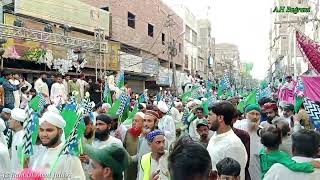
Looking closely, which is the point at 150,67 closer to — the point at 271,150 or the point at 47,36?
the point at 47,36

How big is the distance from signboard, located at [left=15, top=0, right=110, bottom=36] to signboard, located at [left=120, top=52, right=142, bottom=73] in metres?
1.73

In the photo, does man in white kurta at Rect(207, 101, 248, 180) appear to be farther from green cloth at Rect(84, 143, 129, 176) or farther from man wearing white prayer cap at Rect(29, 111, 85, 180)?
green cloth at Rect(84, 143, 129, 176)

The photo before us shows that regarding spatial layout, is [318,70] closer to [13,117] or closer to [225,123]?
[225,123]

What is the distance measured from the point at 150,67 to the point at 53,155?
28961mm

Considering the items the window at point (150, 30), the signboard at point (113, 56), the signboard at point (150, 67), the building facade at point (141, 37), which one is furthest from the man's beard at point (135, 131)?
the window at point (150, 30)

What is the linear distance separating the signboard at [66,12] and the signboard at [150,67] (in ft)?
17.7

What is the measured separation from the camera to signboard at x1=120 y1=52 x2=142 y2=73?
27508 mm

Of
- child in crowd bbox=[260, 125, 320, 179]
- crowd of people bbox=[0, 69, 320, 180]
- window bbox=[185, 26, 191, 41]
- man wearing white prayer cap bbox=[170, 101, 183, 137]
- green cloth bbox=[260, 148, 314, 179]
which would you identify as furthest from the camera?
window bbox=[185, 26, 191, 41]

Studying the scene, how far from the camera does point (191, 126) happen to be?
8805 millimetres

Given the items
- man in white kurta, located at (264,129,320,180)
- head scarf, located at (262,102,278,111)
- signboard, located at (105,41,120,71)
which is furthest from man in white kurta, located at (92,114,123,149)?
signboard, located at (105,41,120,71)

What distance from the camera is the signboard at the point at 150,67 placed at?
104 ft

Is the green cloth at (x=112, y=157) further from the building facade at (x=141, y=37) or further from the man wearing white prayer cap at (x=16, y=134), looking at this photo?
the building facade at (x=141, y=37)

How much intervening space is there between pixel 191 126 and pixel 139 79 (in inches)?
1007

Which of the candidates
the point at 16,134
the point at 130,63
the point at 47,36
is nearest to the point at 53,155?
the point at 16,134
